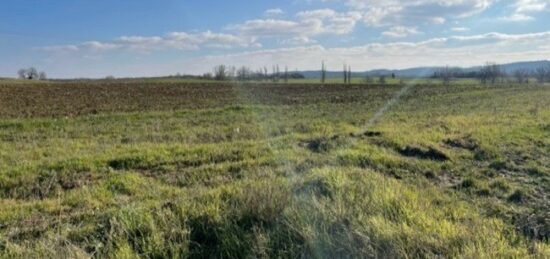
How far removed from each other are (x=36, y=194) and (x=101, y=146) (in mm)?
4844

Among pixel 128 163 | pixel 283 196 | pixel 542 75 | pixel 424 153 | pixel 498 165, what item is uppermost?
pixel 283 196

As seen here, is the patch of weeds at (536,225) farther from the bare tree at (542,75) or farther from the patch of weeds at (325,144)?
the bare tree at (542,75)

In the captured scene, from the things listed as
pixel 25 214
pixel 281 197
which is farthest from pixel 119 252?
pixel 25 214

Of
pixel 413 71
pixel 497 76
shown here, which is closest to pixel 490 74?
pixel 497 76

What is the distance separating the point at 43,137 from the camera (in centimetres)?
1459

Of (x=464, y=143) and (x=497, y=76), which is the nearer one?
(x=464, y=143)

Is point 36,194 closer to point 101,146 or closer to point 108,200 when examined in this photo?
point 108,200

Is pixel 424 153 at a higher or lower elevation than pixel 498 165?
higher

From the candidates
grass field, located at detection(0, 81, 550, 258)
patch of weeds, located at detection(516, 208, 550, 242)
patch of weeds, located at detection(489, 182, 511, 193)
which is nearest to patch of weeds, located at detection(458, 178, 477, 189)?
grass field, located at detection(0, 81, 550, 258)

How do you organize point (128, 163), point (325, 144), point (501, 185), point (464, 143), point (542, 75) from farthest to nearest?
point (542, 75), point (464, 143), point (325, 144), point (128, 163), point (501, 185)

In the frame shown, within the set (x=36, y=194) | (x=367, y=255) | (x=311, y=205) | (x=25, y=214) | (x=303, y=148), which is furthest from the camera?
(x=303, y=148)

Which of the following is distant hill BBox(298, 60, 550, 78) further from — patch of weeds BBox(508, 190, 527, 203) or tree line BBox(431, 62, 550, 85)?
patch of weeds BBox(508, 190, 527, 203)

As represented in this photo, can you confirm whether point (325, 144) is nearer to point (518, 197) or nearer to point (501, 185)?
point (501, 185)

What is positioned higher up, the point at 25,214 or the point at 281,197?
the point at 281,197
